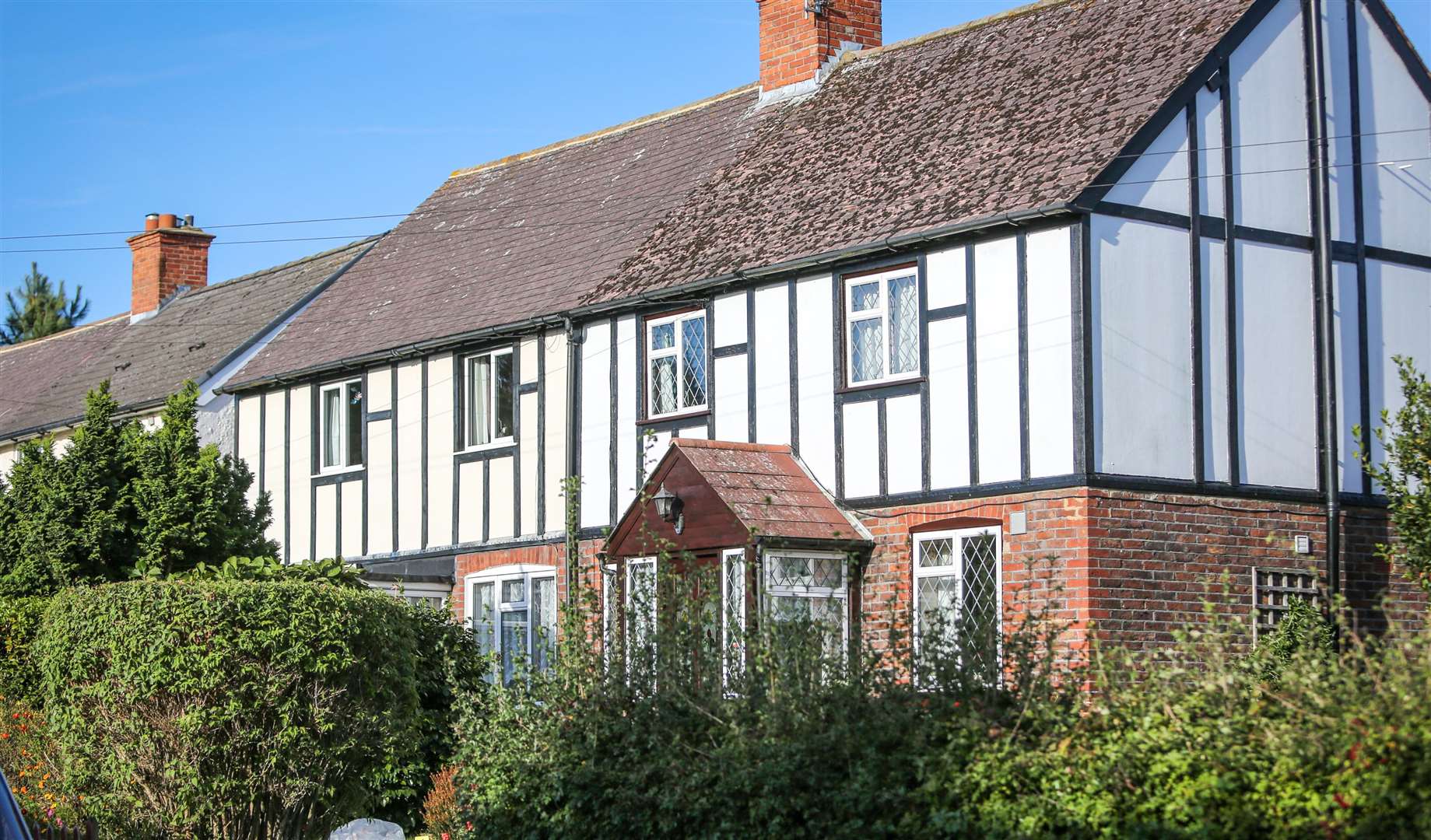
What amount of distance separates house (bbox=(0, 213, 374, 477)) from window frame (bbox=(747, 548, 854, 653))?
12555 millimetres

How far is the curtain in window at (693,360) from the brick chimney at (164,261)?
62.8 feet

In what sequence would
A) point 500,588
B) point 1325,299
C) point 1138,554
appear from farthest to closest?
point 500,588 → point 1325,299 → point 1138,554

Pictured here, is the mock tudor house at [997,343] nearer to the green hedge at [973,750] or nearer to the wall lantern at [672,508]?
the wall lantern at [672,508]

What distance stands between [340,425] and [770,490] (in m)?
9.26

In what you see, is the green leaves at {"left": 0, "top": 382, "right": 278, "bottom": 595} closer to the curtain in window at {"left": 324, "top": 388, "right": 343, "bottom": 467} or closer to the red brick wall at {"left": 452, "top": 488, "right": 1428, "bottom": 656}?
the red brick wall at {"left": 452, "top": 488, "right": 1428, "bottom": 656}

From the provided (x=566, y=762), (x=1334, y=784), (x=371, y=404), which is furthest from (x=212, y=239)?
(x=1334, y=784)

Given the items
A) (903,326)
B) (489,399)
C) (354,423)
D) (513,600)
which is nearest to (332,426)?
(354,423)

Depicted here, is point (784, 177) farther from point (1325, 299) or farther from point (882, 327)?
point (1325, 299)

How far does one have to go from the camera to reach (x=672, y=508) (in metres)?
17.7

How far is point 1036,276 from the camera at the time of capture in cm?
1600

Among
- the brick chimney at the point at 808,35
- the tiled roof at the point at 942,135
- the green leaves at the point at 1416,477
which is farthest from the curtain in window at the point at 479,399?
the green leaves at the point at 1416,477

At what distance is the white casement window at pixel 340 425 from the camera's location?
79.6 feet

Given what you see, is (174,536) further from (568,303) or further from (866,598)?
(866,598)

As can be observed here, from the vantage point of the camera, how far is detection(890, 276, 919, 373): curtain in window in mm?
17188
